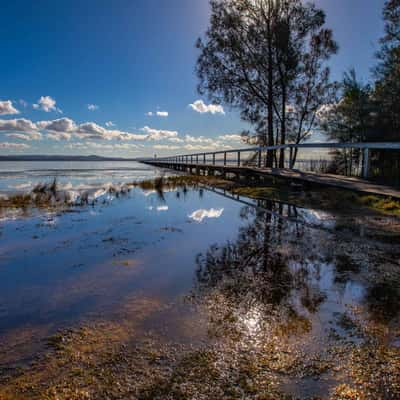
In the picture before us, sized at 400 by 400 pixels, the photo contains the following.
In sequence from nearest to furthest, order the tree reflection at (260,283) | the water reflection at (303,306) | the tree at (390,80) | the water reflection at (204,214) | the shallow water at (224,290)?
the water reflection at (303,306)
the shallow water at (224,290)
the tree reflection at (260,283)
the water reflection at (204,214)
the tree at (390,80)

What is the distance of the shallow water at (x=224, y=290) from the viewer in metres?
1.76

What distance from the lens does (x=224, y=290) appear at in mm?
2535

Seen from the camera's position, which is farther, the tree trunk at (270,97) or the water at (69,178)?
the tree trunk at (270,97)

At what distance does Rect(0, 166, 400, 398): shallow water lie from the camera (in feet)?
5.76

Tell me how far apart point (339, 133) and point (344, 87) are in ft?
8.86

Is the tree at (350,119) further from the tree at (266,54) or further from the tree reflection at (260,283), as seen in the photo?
the tree reflection at (260,283)

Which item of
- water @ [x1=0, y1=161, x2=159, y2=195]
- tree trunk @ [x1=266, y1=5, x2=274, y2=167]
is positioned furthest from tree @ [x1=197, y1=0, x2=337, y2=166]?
water @ [x1=0, y1=161, x2=159, y2=195]

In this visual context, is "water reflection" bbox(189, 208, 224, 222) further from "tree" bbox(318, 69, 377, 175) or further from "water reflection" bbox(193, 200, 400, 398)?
"tree" bbox(318, 69, 377, 175)

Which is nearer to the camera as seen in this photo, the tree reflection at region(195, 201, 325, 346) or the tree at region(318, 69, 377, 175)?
the tree reflection at region(195, 201, 325, 346)

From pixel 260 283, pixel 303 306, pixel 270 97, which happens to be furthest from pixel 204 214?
pixel 270 97

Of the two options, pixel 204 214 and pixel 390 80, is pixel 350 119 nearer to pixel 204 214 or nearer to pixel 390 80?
pixel 390 80

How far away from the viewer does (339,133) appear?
15.7m

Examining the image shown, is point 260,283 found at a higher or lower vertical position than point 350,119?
lower

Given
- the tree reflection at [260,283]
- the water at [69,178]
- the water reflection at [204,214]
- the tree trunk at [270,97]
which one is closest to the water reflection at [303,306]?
the tree reflection at [260,283]
